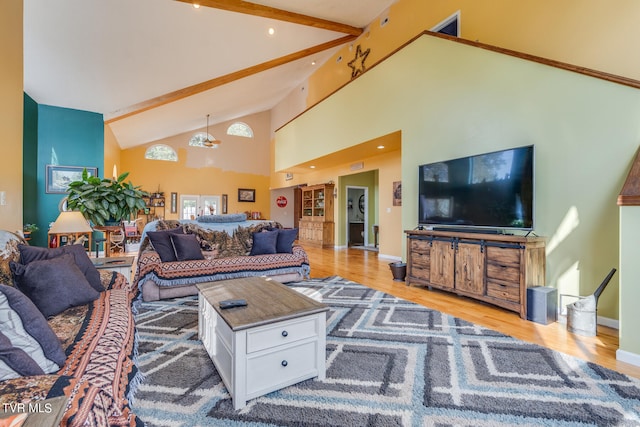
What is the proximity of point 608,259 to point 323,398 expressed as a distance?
2854 millimetres

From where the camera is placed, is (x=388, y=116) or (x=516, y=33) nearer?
(x=516, y=33)

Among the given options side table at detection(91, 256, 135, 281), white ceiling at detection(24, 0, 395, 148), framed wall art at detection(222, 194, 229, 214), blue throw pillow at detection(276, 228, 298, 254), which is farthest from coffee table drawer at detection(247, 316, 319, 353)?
framed wall art at detection(222, 194, 229, 214)

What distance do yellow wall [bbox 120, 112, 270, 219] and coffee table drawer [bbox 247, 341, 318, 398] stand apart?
932cm

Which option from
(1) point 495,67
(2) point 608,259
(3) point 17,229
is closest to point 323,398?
(2) point 608,259

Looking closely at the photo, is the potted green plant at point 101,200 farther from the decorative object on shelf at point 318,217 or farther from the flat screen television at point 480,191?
the decorative object on shelf at point 318,217

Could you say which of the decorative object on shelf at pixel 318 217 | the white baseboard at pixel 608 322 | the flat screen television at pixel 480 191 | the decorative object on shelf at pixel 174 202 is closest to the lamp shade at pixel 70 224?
the flat screen television at pixel 480 191

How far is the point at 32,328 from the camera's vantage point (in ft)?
3.78

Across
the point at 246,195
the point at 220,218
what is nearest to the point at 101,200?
the point at 220,218

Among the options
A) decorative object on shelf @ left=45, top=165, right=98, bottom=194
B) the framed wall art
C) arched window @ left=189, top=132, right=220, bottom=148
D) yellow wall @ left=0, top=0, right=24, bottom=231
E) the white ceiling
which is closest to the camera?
yellow wall @ left=0, top=0, right=24, bottom=231

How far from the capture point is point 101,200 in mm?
2957

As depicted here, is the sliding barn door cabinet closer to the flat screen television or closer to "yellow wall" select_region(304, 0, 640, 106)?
the flat screen television

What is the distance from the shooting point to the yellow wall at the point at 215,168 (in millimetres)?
9594

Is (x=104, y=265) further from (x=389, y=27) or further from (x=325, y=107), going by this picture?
(x=389, y=27)

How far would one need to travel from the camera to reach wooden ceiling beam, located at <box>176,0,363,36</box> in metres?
3.97
